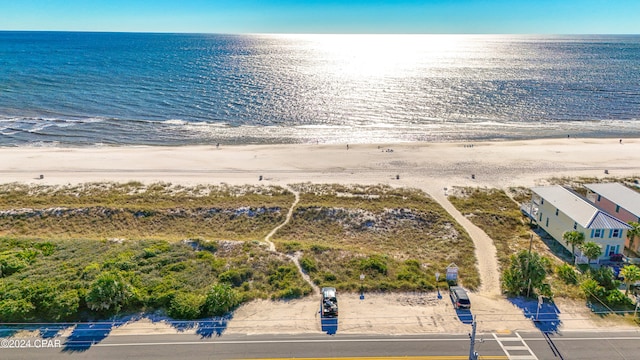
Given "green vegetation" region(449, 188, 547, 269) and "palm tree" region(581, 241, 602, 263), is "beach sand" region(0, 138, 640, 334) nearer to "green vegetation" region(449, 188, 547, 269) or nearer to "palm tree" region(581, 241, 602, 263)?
"green vegetation" region(449, 188, 547, 269)

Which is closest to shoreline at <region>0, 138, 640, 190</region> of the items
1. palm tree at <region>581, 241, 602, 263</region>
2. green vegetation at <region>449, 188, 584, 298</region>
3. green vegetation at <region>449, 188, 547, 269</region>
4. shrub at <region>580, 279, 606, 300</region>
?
green vegetation at <region>449, 188, 584, 298</region>

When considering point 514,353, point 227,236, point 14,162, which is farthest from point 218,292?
point 14,162

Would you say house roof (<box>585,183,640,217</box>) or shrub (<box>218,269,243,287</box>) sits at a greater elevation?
house roof (<box>585,183,640,217</box>)

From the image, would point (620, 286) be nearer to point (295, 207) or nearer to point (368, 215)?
point (368, 215)

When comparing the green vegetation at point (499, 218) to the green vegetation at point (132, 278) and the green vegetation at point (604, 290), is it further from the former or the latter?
the green vegetation at point (132, 278)

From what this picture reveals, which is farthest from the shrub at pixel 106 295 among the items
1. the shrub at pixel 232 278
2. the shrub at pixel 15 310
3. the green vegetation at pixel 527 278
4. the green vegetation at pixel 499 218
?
the green vegetation at pixel 499 218

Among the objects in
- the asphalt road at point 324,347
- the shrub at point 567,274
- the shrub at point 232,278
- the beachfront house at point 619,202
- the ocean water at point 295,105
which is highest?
the ocean water at point 295,105
